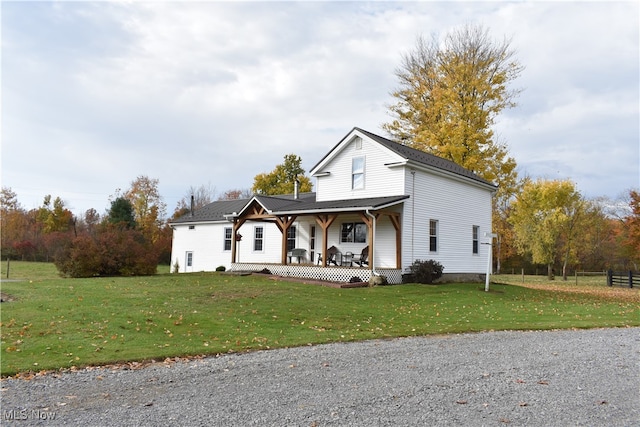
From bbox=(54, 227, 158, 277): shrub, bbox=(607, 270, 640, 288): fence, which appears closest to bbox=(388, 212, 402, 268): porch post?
bbox=(54, 227, 158, 277): shrub

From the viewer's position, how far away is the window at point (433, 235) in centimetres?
2308

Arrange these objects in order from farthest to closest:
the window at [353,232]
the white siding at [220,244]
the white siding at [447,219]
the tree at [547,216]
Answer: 1. the tree at [547,216]
2. the white siding at [220,244]
3. the window at [353,232]
4. the white siding at [447,219]

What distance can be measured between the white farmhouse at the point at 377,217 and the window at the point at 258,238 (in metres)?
0.80

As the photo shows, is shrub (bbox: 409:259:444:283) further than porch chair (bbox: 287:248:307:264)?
No

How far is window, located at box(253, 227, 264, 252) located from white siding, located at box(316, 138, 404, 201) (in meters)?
5.59

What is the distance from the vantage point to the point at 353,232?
23.7 meters

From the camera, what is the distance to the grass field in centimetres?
866

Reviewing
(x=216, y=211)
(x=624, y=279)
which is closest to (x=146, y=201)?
(x=216, y=211)

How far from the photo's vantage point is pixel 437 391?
6.20m

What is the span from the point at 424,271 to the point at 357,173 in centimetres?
570

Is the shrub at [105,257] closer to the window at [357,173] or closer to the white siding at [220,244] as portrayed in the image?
Result: the white siding at [220,244]

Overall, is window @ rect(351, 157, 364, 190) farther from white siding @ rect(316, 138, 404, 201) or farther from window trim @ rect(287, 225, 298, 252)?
window trim @ rect(287, 225, 298, 252)

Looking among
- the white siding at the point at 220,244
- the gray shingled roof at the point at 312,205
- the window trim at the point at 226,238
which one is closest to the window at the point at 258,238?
the white siding at the point at 220,244

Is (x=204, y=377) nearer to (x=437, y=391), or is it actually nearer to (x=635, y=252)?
(x=437, y=391)
